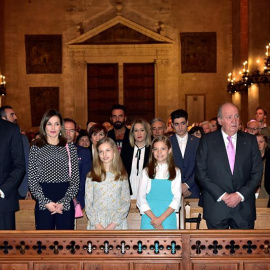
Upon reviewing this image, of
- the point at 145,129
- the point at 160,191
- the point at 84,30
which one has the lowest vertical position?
the point at 160,191

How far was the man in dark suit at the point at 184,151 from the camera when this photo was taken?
27.2 ft

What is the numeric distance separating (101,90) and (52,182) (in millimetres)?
17699

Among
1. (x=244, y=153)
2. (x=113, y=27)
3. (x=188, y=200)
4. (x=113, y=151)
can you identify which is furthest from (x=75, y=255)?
(x=113, y=27)

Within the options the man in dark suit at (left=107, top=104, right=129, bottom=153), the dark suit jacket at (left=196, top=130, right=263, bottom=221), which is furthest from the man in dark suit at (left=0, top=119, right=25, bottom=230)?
the man in dark suit at (left=107, top=104, right=129, bottom=153)

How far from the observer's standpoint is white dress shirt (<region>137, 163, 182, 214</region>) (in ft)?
21.7

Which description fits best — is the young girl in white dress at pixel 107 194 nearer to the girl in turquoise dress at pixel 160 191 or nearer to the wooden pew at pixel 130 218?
the girl in turquoise dress at pixel 160 191

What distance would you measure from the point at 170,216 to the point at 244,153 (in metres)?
1.14

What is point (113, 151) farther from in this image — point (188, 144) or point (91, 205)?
point (188, 144)

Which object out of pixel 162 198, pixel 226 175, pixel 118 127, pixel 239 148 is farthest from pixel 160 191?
pixel 118 127

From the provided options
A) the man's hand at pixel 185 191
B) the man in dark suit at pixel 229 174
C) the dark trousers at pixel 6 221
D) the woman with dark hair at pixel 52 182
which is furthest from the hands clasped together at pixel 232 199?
the dark trousers at pixel 6 221

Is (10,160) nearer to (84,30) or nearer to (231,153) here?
(231,153)

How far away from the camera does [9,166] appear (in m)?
6.23

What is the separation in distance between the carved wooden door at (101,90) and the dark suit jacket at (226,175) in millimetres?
17332

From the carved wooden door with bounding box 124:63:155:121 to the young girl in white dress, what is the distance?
17163 millimetres
